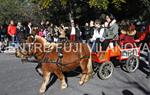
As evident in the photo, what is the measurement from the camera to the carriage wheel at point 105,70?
12500 millimetres

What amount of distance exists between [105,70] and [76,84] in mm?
1137

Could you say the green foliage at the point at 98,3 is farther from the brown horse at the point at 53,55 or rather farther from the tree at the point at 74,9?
the brown horse at the point at 53,55

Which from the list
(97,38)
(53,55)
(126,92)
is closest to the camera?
(126,92)

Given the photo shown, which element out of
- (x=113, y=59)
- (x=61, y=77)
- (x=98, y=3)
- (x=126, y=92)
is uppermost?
(x=98, y=3)

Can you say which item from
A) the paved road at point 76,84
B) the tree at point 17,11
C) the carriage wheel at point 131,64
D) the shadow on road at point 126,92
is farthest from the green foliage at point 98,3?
the shadow on road at point 126,92

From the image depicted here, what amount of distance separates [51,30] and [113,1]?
4.39m

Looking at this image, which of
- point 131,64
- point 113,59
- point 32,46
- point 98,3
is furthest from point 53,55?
point 98,3

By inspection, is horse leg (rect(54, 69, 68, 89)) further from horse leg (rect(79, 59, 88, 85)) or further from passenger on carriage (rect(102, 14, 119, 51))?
passenger on carriage (rect(102, 14, 119, 51))

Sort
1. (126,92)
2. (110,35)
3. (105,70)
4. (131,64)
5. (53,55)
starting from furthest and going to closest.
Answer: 1. (131,64)
2. (110,35)
3. (105,70)
4. (53,55)
5. (126,92)

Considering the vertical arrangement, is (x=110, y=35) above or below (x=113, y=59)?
above

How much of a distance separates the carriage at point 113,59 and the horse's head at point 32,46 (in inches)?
80.2

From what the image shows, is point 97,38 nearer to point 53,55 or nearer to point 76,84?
point 76,84

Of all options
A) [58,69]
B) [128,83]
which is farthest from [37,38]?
[128,83]

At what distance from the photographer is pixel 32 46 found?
11.3 metres
